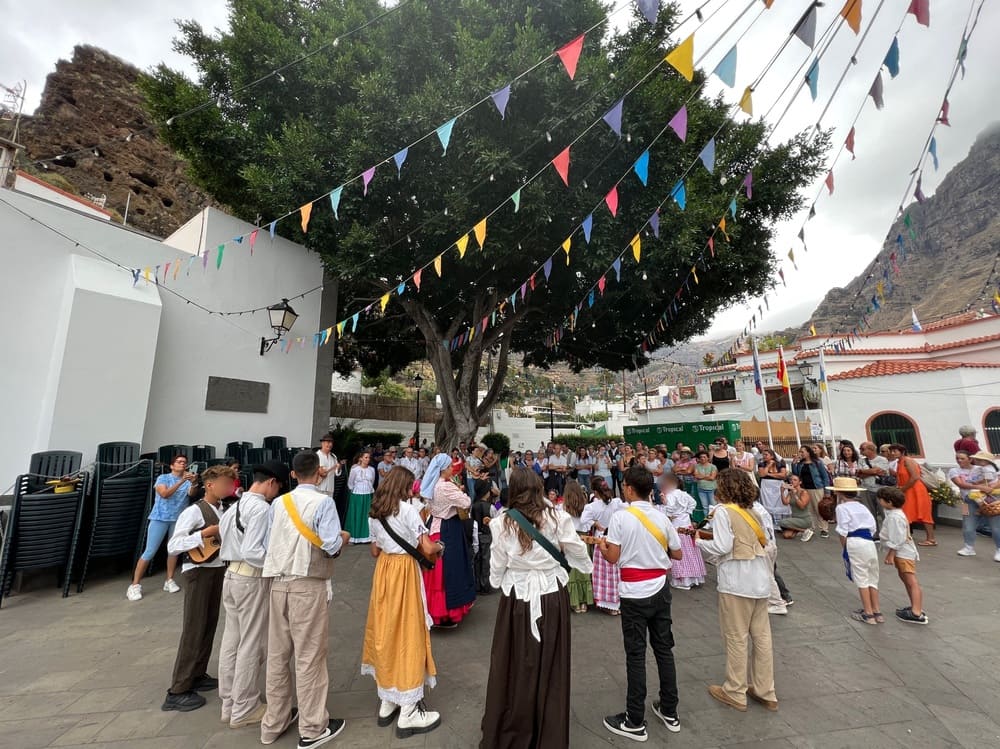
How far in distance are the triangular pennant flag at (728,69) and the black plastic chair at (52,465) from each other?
8.06 metres

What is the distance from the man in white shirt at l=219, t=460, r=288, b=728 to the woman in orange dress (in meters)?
8.85

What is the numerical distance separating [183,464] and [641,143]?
27.6ft

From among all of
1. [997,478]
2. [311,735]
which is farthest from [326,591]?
[997,478]

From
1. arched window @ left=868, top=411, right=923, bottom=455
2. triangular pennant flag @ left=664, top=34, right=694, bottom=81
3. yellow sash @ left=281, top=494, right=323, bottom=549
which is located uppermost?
triangular pennant flag @ left=664, top=34, right=694, bottom=81

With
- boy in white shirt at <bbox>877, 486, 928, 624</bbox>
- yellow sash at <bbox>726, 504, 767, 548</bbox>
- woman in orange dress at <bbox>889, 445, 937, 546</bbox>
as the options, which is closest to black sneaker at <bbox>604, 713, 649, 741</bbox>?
yellow sash at <bbox>726, 504, 767, 548</bbox>

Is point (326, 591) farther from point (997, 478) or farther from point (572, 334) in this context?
point (572, 334)

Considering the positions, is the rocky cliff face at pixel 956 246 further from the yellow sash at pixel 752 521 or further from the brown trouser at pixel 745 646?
the brown trouser at pixel 745 646

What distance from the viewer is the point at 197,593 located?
2959 mm

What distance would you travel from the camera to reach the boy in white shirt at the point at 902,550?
415 cm

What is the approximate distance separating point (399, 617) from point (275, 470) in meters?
1.29

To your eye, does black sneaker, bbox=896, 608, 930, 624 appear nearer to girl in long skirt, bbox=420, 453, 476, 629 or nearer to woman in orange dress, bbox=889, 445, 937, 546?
woman in orange dress, bbox=889, 445, 937, 546

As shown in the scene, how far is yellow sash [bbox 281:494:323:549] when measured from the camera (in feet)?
Answer: 8.36

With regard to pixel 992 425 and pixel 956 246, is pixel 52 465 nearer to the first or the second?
pixel 992 425

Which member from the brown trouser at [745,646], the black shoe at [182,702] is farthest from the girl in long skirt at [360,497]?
the brown trouser at [745,646]
